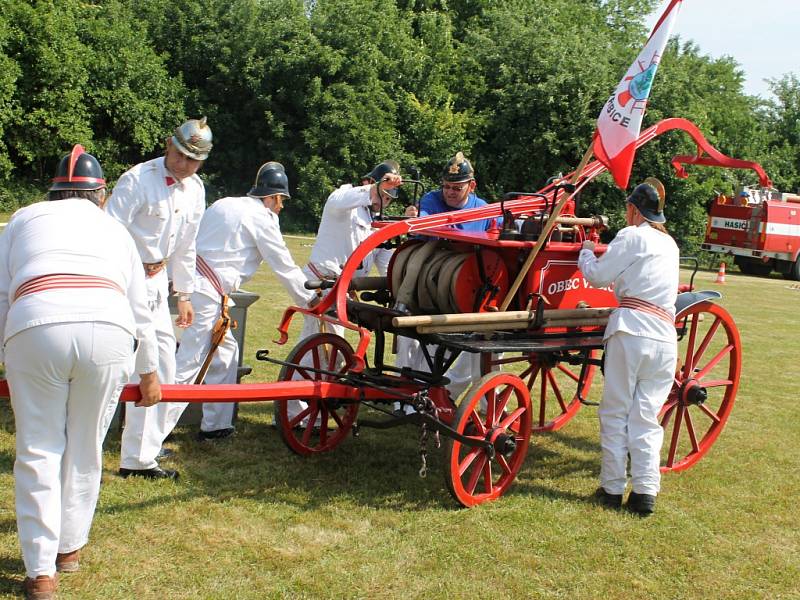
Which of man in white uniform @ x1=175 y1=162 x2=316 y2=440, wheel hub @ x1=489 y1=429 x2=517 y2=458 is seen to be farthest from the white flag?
man in white uniform @ x1=175 y1=162 x2=316 y2=440

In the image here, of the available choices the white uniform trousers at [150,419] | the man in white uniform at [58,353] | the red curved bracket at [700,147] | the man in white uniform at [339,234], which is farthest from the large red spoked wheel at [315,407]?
the red curved bracket at [700,147]

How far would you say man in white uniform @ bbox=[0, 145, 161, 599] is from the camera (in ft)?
10.6

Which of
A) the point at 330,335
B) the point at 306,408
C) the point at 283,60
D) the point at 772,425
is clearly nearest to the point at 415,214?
the point at 330,335

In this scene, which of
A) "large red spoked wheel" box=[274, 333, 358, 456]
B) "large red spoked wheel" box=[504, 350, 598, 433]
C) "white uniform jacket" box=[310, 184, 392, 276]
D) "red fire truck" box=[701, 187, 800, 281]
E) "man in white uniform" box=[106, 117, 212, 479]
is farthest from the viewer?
"red fire truck" box=[701, 187, 800, 281]

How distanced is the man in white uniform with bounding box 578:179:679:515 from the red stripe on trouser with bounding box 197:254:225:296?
2392mm

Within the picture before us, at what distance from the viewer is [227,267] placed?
5.72 meters

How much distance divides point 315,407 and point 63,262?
8.31 feet

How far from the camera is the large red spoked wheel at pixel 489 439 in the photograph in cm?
467

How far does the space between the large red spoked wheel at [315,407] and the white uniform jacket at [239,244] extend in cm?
35

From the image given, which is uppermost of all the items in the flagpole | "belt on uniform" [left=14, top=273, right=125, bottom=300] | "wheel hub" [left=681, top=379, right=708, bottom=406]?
the flagpole

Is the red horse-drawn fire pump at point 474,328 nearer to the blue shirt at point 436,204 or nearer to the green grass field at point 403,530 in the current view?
the green grass field at point 403,530

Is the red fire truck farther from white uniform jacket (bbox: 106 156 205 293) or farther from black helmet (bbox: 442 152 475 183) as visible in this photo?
white uniform jacket (bbox: 106 156 205 293)

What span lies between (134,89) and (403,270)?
24.1 meters

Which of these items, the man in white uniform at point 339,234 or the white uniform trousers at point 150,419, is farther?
the man in white uniform at point 339,234
